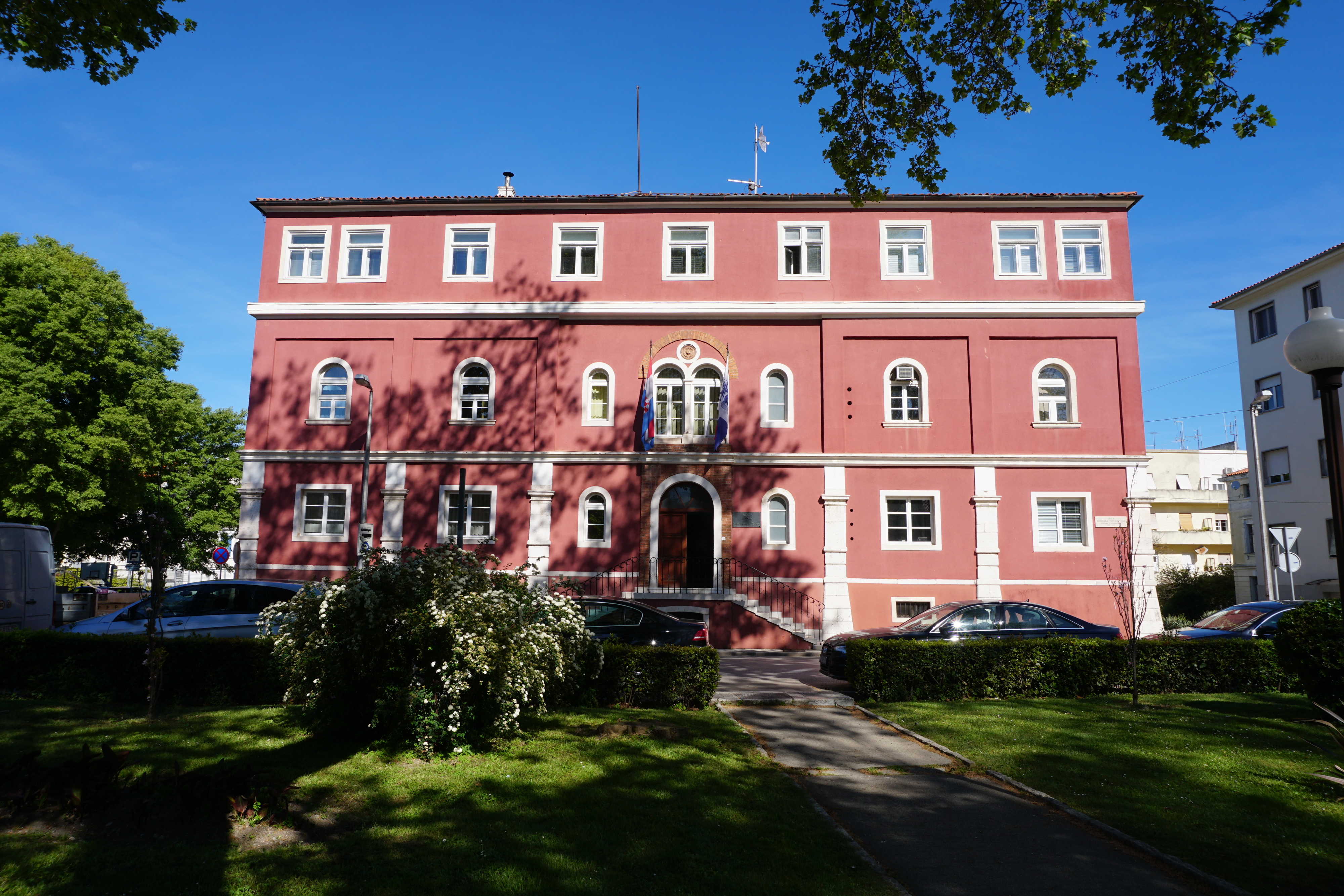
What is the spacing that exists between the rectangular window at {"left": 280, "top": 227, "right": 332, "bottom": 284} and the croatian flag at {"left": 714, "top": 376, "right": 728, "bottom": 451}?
496 inches

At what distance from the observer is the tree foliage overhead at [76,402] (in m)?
24.1

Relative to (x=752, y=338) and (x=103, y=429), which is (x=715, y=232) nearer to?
(x=752, y=338)

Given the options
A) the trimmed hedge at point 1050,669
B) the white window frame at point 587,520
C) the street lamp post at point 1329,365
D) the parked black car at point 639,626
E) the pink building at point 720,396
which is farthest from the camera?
the white window frame at point 587,520

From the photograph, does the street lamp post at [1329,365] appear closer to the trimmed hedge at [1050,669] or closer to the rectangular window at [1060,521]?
the trimmed hedge at [1050,669]

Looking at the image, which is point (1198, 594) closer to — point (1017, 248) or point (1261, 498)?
point (1261, 498)

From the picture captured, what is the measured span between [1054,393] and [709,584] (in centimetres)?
1108

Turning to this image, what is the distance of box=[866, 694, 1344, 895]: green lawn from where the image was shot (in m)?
5.59

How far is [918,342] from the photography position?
22.1 m

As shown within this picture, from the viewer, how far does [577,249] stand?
22984 mm

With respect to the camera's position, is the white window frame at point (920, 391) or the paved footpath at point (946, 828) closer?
the paved footpath at point (946, 828)

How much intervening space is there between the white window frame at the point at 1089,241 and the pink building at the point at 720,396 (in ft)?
0.22

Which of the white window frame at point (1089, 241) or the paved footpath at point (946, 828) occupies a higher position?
the white window frame at point (1089, 241)

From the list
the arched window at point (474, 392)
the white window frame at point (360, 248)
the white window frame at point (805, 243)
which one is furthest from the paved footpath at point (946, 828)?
the white window frame at point (360, 248)

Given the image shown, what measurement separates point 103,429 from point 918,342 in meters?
26.3
